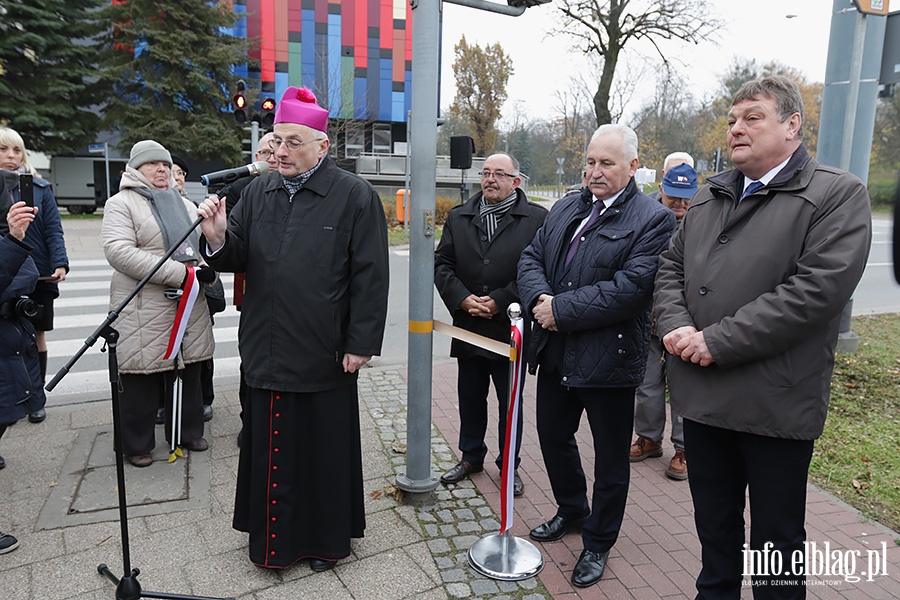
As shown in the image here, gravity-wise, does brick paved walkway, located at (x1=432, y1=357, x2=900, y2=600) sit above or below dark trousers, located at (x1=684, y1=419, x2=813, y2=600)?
below

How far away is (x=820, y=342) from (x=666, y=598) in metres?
1.45

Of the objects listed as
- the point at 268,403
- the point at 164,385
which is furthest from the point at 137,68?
the point at 268,403

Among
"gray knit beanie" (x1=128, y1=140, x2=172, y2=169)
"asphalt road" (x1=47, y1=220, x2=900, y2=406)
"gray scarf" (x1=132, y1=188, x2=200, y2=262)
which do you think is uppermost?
"gray knit beanie" (x1=128, y1=140, x2=172, y2=169)

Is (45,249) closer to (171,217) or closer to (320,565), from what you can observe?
(171,217)

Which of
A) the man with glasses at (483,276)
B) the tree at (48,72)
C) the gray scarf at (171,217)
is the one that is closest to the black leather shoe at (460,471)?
the man with glasses at (483,276)

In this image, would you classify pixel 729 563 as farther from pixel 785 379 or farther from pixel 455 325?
pixel 455 325

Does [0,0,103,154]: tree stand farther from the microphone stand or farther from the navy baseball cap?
the navy baseball cap

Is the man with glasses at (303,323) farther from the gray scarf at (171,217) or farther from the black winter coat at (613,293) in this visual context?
the gray scarf at (171,217)

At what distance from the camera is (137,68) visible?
28.7 metres

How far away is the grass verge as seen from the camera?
420 centimetres

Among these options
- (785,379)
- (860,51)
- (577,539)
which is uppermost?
(860,51)

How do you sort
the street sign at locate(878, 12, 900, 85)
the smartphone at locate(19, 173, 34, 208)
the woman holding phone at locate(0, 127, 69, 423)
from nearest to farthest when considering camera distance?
the smartphone at locate(19, 173, 34, 208) → the woman holding phone at locate(0, 127, 69, 423) → the street sign at locate(878, 12, 900, 85)

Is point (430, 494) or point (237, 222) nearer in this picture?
point (237, 222)

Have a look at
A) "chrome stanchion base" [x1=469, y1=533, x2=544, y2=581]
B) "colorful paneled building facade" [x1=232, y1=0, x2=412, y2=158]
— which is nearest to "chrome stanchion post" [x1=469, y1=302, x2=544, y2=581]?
"chrome stanchion base" [x1=469, y1=533, x2=544, y2=581]
